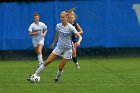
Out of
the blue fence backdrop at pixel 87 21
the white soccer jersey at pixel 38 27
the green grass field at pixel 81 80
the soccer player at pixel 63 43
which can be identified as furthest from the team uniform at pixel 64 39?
the blue fence backdrop at pixel 87 21

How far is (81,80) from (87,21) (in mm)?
10560

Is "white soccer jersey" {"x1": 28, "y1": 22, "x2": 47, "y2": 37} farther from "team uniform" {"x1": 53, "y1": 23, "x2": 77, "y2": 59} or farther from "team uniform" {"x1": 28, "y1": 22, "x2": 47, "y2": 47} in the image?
"team uniform" {"x1": 53, "y1": 23, "x2": 77, "y2": 59}

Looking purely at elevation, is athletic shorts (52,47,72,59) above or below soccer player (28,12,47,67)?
above

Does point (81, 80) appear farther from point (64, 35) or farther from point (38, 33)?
point (38, 33)

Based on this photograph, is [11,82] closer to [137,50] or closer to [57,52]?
[57,52]

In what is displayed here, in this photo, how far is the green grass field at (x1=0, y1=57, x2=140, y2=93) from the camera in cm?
1401

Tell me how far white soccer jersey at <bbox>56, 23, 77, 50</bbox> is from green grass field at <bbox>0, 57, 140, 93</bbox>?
109cm

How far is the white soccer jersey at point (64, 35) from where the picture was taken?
15.6 metres

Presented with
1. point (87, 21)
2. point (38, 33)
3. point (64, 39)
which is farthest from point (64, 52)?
point (87, 21)

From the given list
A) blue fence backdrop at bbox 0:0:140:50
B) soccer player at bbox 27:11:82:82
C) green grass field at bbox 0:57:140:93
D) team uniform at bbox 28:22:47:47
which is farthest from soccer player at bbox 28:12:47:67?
soccer player at bbox 27:11:82:82

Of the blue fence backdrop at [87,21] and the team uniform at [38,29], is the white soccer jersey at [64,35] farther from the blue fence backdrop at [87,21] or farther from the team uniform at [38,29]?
the blue fence backdrop at [87,21]

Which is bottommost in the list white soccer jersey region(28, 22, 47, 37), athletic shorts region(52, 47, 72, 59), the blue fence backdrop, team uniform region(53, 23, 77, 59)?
the blue fence backdrop

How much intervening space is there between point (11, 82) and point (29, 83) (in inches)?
25.4

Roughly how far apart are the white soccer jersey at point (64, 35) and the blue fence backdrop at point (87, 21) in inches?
408
